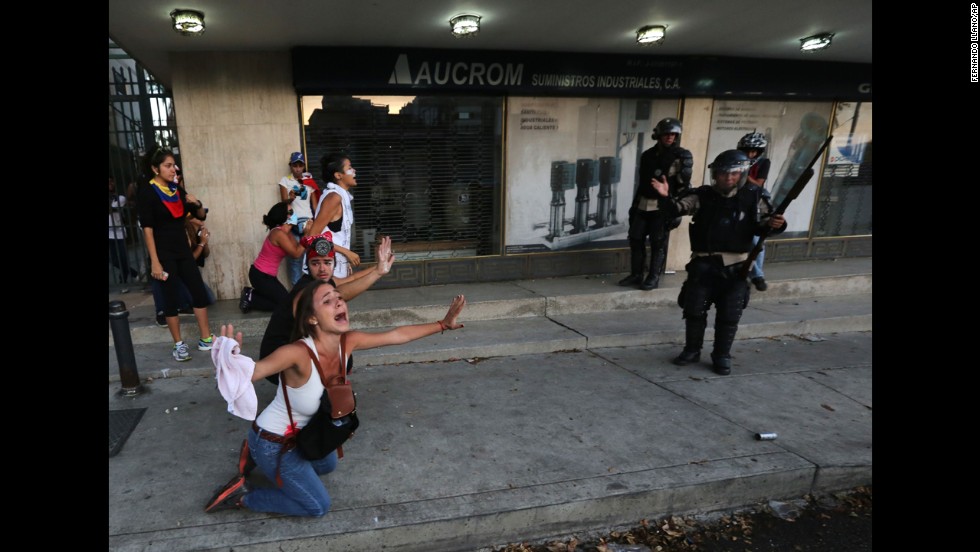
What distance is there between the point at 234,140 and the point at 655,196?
5225 mm

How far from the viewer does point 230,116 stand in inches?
244

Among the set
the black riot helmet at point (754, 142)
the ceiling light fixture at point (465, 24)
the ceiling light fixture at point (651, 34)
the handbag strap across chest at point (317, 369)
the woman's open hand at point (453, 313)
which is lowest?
the handbag strap across chest at point (317, 369)

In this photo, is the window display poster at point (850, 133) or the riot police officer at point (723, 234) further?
the window display poster at point (850, 133)

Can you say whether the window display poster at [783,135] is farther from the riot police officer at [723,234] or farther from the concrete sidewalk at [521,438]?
the riot police officer at [723,234]

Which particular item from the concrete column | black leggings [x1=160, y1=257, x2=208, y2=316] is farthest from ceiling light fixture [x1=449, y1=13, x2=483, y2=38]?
black leggings [x1=160, y1=257, x2=208, y2=316]

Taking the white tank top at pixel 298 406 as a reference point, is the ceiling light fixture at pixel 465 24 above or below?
above

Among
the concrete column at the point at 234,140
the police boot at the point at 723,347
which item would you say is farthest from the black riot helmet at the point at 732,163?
the concrete column at the point at 234,140

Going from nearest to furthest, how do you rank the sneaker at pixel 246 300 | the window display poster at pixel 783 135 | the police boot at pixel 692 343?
the police boot at pixel 692 343
the sneaker at pixel 246 300
the window display poster at pixel 783 135

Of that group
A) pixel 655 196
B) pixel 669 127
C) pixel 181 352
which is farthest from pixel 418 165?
pixel 181 352

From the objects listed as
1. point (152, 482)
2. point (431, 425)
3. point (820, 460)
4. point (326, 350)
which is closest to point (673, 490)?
point (820, 460)

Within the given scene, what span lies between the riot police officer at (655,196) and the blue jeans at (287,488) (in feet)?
15.9

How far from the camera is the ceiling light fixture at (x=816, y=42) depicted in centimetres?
647
